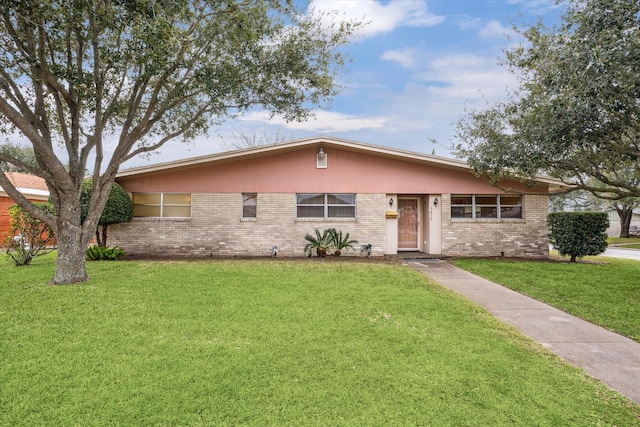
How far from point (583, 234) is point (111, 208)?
54.4 feet

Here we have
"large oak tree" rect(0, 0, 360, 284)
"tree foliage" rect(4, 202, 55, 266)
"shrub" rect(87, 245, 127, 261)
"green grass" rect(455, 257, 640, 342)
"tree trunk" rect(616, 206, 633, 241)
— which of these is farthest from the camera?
"tree trunk" rect(616, 206, 633, 241)

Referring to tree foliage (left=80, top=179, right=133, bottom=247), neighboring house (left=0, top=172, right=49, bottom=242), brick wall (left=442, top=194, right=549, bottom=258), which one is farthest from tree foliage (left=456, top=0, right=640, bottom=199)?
neighboring house (left=0, top=172, right=49, bottom=242)

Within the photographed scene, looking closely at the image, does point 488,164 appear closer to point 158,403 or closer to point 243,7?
point 243,7

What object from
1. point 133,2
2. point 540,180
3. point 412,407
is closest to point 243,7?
point 133,2

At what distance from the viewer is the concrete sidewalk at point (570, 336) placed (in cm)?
374

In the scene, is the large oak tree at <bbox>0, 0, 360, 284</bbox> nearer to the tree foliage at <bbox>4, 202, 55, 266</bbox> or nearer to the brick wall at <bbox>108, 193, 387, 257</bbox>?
the tree foliage at <bbox>4, 202, 55, 266</bbox>

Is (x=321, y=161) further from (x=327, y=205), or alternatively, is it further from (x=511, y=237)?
(x=511, y=237)

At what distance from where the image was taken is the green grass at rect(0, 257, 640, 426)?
2861mm

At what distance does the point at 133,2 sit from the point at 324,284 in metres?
6.89

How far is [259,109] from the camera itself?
32.8ft

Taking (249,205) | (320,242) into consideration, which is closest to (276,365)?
(320,242)

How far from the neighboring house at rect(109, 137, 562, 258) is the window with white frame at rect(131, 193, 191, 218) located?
4 cm

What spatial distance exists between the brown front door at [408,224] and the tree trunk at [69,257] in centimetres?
1070

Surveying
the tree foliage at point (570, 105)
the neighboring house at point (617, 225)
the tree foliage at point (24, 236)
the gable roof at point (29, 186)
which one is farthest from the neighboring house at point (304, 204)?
the neighboring house at point (617, 225)
